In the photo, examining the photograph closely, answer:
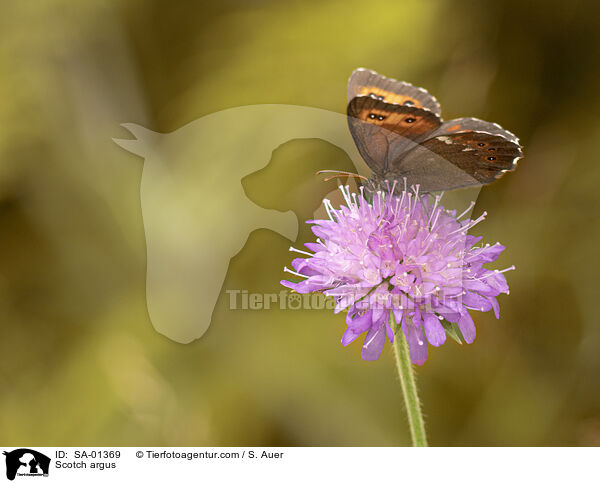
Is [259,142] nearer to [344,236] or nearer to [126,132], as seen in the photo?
[126,132]

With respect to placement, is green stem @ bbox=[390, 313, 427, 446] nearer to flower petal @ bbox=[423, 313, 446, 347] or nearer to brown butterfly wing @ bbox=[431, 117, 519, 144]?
flower petal @ bbox=[423, 313, 446, 347]

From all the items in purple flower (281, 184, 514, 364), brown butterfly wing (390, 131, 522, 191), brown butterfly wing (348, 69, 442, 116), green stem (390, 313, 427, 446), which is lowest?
green stem (390, 313, 427, 446)

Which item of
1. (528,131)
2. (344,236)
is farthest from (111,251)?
(528,131)

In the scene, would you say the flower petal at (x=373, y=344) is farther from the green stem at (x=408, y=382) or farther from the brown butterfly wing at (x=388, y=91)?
the brown butterfly wing at (x=388, y=91)
